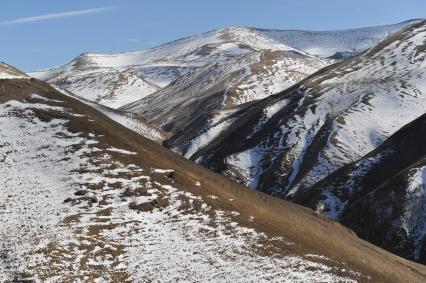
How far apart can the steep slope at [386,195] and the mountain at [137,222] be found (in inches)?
678

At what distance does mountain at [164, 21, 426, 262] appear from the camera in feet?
369

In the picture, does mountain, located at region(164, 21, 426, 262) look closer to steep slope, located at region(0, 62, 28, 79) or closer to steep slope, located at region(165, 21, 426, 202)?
steep slope, located at region(165, 21, 426, 202)

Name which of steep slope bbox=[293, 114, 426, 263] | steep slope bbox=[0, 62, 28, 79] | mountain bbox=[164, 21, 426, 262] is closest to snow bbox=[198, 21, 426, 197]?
mountain bbox=[164, 21, 426, 262]

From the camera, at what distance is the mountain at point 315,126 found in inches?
4424

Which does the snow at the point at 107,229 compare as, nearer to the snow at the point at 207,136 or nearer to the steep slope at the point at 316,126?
the steep slope at the point at 316,126

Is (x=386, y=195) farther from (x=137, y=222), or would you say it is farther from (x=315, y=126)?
(x=315, y=126)

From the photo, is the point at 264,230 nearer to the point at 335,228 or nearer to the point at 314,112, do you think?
the point at 335,228

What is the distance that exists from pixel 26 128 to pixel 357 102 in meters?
89.1

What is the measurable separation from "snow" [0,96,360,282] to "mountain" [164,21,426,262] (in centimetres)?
5733

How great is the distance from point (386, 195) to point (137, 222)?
145 feet

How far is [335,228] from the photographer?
55500 millimetres

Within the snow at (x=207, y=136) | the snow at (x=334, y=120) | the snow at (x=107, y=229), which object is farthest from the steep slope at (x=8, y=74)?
the snow at (x=207, y=136)

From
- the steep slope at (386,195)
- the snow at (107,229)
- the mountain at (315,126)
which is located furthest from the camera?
the mountain at (315,126)

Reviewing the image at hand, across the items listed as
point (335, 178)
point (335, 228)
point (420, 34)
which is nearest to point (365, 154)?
point (335, 178)
